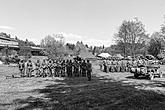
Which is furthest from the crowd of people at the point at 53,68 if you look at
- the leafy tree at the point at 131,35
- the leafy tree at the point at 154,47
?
the leafy tree at the point at 154,47

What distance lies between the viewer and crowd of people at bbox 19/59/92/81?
19.2 m

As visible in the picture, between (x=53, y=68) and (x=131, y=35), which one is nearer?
(x=53, y=68)

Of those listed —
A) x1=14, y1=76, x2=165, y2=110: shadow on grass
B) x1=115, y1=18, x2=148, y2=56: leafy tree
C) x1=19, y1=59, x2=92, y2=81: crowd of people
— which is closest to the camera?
x1=14, y1=76, x2=165, y2=110: shadow on grass

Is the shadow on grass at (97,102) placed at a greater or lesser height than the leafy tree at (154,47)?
lesser

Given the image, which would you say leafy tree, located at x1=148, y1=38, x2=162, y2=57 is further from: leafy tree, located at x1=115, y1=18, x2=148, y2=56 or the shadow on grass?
the shadow on grass

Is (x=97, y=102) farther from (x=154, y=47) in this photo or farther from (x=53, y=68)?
(x=154, y=47)

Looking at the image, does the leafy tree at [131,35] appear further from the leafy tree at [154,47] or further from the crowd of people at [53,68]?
the crowd of people at [53,68]

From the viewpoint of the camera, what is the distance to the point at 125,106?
8570 mm

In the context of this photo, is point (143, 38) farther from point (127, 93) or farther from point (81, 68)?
point (127, 93)

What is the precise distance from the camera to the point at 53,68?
64.7ft

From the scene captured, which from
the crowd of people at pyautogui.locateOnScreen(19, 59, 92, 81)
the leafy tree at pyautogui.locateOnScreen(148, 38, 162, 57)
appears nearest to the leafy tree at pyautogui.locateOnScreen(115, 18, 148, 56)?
the leafy tree at pyautogui.locateOnScreen(148, 38, 162, 57)

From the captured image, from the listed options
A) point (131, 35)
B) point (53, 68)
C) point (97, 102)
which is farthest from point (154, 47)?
point (97, 102)

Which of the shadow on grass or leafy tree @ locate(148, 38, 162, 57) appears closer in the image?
the shadow on grass

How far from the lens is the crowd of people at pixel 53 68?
19250 mm
